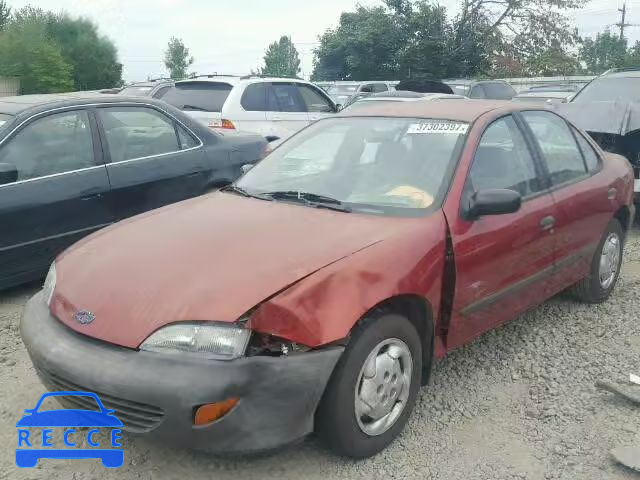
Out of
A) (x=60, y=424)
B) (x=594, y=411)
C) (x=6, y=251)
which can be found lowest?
(x=594, y=411)

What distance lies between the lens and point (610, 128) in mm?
7262

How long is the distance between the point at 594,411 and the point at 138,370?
2319mm

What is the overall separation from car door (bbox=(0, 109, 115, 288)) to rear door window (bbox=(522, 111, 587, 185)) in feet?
10.8

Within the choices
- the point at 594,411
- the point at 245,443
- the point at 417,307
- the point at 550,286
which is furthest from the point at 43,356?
the point at 550,286

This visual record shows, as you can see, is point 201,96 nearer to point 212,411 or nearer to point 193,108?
point 193,108

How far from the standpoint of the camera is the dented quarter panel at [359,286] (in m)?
2.48

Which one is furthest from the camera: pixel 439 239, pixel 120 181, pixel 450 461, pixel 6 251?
pixel 120 181

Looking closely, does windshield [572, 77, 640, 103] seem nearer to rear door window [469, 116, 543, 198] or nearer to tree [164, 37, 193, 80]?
rear door window [469, 116, 543, 198]

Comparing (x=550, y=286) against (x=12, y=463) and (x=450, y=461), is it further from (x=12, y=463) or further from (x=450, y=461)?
(x=12, y=463)

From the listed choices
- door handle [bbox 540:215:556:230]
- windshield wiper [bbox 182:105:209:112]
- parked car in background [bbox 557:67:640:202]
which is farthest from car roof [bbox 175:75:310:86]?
door handle [bbox 540:215:556:230]

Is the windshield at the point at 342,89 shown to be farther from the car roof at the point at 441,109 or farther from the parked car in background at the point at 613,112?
the car roof at the point at 441,109

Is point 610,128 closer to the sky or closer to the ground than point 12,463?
closer to the sky

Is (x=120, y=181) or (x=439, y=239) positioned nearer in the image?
(x=439, y=239)

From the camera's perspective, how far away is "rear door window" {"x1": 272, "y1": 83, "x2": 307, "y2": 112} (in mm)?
9750
